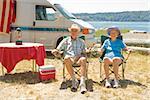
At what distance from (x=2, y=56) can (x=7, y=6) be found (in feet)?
12.3

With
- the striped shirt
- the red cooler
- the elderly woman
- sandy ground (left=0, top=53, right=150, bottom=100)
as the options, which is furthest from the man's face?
sandy ground (left=0, top=53, right=150, bottom=100)

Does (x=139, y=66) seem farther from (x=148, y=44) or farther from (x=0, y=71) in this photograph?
(x=148, y=44)

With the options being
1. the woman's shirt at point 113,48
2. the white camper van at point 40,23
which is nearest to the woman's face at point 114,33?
the woman's shirt at point 113,48

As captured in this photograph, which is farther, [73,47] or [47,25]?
[47,25]

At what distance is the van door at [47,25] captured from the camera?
35.1 ft

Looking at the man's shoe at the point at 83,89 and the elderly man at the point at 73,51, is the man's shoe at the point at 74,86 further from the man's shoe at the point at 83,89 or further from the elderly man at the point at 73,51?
the man's shoe at the point at 83,89

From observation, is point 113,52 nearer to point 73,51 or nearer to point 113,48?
point 113,48

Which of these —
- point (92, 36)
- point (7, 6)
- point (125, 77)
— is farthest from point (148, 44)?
point (125, 77)

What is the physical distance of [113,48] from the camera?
6941 millimetres

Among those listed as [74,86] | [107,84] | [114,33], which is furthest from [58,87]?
[114,33]

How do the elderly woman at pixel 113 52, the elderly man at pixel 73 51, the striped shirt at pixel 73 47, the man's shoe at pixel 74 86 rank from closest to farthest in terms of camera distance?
the man's shoe at pixel 74 86 < the elderly man at pixel 73 51 < the elderly woman at pixel 113 52 < the striped shirt at pixel 73 47

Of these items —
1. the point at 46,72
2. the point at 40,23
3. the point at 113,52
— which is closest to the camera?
the point at 113,52

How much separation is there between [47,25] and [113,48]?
4.13m

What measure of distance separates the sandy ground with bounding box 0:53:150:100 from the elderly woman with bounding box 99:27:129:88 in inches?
10.6
